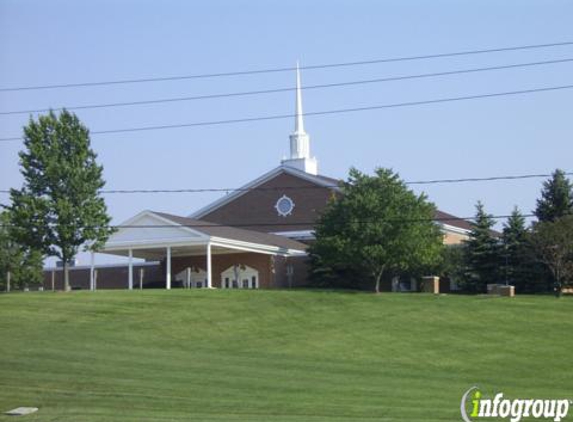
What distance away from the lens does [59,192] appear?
48750 mm

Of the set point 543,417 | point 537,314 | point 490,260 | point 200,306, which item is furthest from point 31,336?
point 490,260

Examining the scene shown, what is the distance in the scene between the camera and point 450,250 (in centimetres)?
6031

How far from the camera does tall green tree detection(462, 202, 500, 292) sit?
57406 millimetres

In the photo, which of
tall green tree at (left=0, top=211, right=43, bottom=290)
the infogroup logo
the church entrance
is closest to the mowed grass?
the infogroup logo

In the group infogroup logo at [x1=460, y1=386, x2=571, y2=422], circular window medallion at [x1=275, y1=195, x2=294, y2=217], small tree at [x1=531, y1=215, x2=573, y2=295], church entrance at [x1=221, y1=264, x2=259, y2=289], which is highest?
circular window medallion at [x1=275, y1=195, x2=294, y2=217]

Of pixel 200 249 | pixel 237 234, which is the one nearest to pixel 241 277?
pixel 237 234

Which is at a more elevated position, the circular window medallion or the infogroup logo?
the circular window medallion

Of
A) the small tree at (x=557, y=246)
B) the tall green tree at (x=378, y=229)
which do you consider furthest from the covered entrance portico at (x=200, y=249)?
the small tree at (x=557, y=246)

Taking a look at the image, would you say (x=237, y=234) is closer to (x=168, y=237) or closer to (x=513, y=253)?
(x=168, y=237)

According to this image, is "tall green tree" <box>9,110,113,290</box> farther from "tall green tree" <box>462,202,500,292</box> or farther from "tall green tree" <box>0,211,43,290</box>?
"tall green tree" <box>462,202,500,292</box>

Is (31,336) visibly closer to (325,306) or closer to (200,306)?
(200,306)

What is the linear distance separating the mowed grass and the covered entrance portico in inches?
235

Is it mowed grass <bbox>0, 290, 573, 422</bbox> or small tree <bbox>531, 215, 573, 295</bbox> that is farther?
small tree <bbox>531, 215, 573, 295</bbox>

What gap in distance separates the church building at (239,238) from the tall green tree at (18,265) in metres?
3.80
